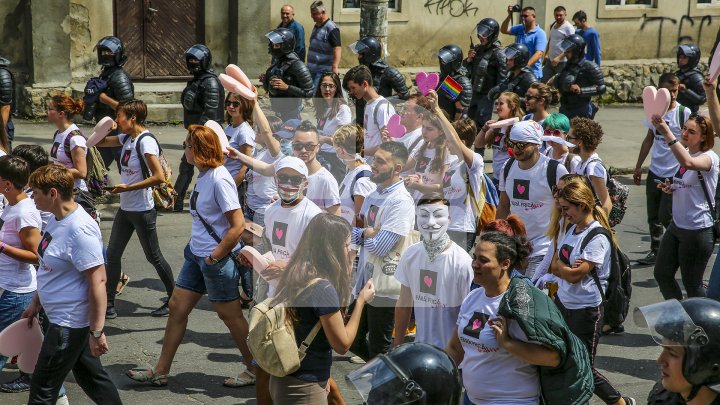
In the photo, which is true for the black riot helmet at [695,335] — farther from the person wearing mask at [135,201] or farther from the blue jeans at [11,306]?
the person wearing mask at [135,201]

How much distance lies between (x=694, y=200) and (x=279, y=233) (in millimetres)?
3286

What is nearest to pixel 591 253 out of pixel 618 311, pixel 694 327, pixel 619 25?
pixel 618 311

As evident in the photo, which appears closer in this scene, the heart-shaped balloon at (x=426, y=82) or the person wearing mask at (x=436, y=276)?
the person wearing mask at (x=436, y=276)

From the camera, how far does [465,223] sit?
7.67 metres

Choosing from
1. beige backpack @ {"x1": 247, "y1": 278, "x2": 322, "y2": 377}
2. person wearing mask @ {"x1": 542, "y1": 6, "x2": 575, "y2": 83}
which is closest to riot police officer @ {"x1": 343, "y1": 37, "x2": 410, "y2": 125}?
person wearing mask @ {"x1": 542, "y1": 6, "x2": 575, "y2": 83}

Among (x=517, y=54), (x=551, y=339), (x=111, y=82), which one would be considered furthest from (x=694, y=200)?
(x=111, y=82)

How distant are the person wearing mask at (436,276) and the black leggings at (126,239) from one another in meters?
3.05

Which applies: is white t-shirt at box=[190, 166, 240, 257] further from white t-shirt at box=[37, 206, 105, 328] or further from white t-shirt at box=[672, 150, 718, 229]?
white t-shirt at box=[672, 150, 718, 229]

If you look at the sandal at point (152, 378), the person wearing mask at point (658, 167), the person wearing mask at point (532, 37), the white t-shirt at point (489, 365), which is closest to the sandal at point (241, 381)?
the sandal at point (152, 378)

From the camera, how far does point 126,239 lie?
334 inches

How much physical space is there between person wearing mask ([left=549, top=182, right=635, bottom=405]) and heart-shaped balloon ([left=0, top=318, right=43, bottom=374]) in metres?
3.04

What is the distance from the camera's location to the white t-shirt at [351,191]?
727cm

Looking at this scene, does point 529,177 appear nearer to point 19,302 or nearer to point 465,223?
point 465,223

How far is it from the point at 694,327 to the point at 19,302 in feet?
14.7
